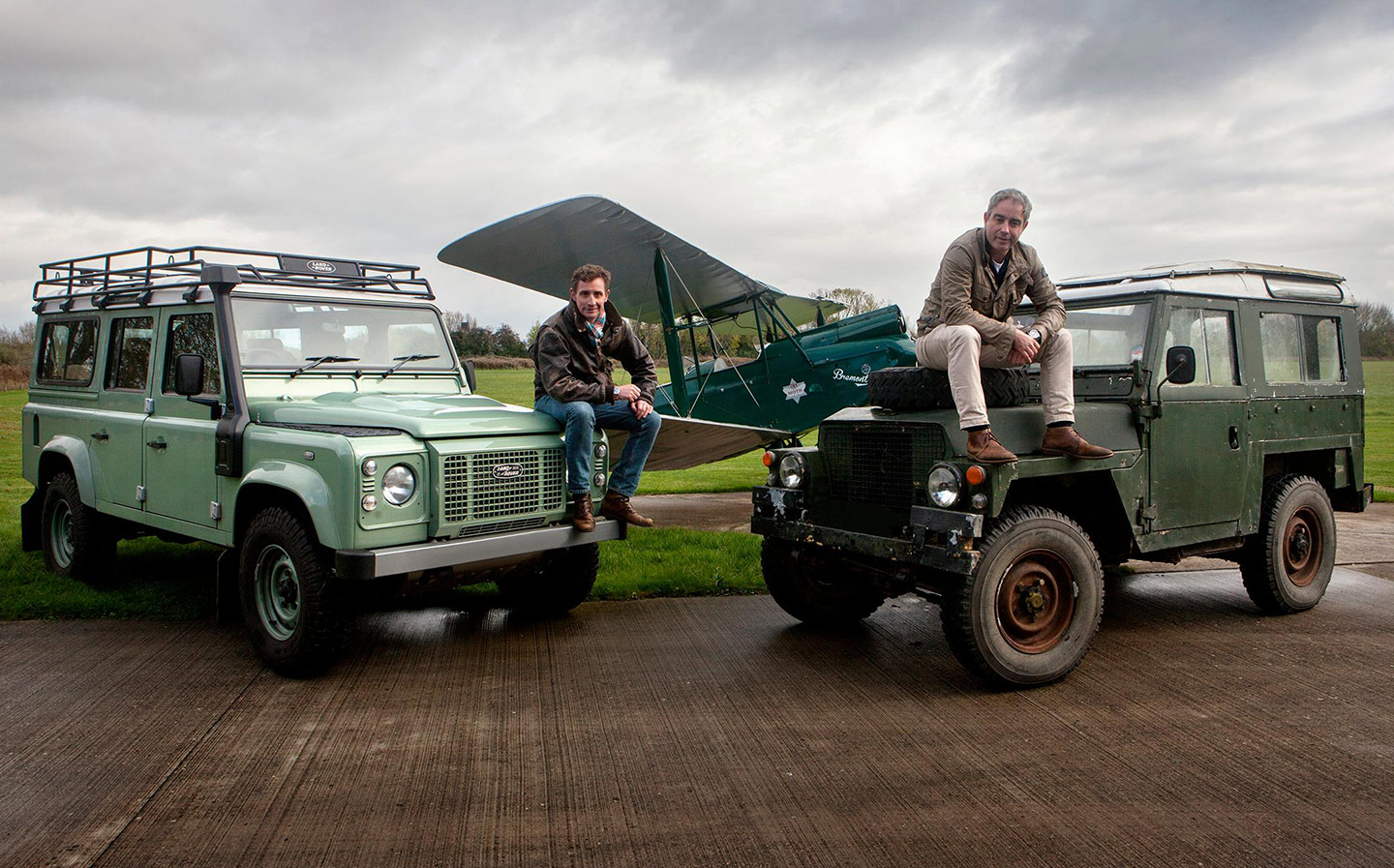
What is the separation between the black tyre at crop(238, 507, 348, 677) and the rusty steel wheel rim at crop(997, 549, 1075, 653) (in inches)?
132

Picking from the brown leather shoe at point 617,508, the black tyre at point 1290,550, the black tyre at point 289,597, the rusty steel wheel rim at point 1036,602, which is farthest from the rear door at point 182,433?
the black tyre at point 1290,550

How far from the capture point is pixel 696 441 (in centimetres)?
908

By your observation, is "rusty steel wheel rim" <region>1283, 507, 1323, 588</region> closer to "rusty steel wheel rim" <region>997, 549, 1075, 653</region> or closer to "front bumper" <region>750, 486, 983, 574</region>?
"rusty steel wheel rim" <region>997, 549, 1075, 653</region>

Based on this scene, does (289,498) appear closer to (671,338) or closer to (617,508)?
(617,508)

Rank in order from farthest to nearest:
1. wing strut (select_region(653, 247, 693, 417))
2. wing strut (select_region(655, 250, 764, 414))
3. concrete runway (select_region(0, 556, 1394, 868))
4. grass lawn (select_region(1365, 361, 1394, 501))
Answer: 1. grass lawn (select_region(1365, 361, 1394, 501))
2. wing strut (select_region(655, 250, 764, 414))
3. wing strut (select_region(653, 247, 693, 417))
4. concrete runway (select_region(0, 556, 1394, 868))

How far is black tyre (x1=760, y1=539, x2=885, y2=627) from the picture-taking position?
19.1ft

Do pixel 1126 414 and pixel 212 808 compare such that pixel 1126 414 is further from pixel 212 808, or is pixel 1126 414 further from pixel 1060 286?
pixel 212 808

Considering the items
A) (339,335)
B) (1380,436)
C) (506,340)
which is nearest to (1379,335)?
(1380,436)

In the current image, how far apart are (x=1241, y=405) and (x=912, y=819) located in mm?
3884

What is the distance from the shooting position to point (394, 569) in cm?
467

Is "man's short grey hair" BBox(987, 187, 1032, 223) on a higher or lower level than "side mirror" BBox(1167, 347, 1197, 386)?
higher

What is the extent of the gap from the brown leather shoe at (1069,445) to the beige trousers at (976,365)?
61 millimetres

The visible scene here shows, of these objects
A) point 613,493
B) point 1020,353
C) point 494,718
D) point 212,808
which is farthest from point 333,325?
point 1020,353

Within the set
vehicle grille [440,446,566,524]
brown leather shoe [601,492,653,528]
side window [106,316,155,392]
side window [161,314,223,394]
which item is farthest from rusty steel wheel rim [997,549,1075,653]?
side window [106,316,155,392]
